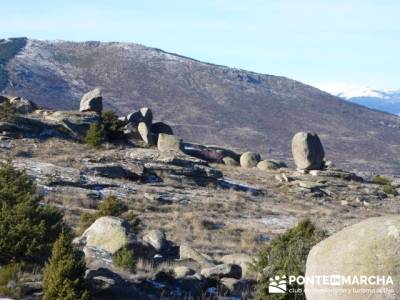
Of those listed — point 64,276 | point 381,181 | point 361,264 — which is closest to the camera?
point 361,264

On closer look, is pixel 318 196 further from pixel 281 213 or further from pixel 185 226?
pixel 185 226

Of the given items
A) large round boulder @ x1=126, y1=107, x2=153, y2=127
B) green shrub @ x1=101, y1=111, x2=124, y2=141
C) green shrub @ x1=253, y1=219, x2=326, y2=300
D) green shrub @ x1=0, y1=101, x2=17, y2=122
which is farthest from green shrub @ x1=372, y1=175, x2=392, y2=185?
green shrub @ x1=253, y1=219, x2=326, y2=300

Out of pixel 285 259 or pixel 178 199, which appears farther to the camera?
pixel 178 199

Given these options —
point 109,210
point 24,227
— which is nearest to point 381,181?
point 109,210

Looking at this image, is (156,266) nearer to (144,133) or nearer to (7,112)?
(7,112)

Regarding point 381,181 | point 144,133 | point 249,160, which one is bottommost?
point 381,181

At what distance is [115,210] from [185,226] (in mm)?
4139

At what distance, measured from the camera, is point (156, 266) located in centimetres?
1305

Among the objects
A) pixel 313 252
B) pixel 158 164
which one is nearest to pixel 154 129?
pixel 158 164

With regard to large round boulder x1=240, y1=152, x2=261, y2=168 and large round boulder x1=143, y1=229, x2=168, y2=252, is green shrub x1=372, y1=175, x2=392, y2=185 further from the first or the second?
large round boulder x1=143, y1=229, x2=168, y2=252

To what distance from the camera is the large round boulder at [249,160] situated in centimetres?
4650

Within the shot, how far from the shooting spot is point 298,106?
192 metres

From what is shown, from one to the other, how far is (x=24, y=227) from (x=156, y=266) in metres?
3.23

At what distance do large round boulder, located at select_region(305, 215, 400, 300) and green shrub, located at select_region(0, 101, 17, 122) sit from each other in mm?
30288
